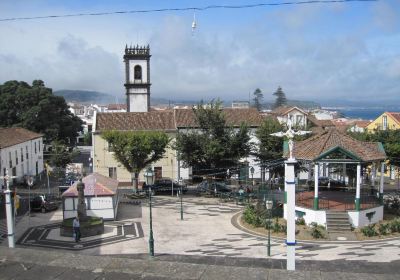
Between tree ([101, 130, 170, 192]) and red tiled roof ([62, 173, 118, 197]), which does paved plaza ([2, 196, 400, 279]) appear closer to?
red tiled roof ([62, 173, 118, 197])

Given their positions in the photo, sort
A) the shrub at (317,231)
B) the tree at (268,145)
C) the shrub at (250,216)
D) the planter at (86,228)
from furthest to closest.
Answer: the tree at (268,145)
the shrub at (250,216)
the planter at (86,228)
the shrub at (317,231)

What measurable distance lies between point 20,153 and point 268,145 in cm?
2738

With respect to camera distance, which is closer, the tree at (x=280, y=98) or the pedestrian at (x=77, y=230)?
the pedestrian at (x=77, y=230)

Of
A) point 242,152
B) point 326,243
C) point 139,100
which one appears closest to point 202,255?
point 326,243

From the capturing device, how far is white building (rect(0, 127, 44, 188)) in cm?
4556

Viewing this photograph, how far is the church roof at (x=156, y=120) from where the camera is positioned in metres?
49.9

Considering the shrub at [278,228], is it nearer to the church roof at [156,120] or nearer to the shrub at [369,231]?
the shrub at [369,231]

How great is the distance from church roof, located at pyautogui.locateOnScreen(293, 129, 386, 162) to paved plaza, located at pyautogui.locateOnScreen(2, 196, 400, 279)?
17.1 ft

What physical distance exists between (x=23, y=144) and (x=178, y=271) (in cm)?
4665

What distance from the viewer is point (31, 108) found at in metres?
64.4

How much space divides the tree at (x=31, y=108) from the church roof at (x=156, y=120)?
1810cm

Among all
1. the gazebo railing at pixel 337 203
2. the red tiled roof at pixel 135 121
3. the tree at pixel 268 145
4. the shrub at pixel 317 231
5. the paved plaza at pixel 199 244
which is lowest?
the paved plaza at pixel 199 244

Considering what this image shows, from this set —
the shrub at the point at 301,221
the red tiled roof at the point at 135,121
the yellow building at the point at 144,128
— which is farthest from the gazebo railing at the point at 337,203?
the red tiled roof at the point at 135,121

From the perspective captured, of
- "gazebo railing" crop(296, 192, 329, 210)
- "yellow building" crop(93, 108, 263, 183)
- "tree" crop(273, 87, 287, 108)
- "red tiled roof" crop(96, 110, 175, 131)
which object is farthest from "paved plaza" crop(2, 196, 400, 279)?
"tree" crop(273, 87, 287, 108)
